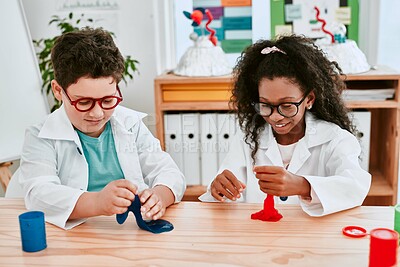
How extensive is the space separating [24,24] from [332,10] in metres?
1.70

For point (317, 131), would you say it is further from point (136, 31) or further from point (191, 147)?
point (136, 31)

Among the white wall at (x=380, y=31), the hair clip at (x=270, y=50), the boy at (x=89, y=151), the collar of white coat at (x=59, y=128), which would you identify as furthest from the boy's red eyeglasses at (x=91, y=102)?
the white wall at (x=380, y=31)

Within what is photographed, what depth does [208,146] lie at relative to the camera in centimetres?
271

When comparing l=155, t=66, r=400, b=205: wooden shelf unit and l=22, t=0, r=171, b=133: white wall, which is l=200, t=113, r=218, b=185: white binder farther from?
l=22, t=0, r=171, b=133: white wall

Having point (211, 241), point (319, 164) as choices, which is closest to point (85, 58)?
point (211, 241)

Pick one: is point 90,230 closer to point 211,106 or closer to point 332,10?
point 211,106

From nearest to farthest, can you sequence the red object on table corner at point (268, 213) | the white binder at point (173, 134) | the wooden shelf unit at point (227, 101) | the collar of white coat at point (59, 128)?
the red object on table corner at point (268, 213)
the collar of white coat at point (59, 128)
the wooden shelf unit at point (227, 101)
the white binder at point (173, 134)

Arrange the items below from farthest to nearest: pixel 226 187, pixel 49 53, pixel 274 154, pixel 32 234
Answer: pixel 49 53 < pixel 274 154 < pixel 226 187 < pixel 32 234

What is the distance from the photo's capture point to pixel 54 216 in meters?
1.29

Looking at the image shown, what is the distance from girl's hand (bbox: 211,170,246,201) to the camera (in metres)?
1.38

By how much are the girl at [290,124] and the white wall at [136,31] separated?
130 centimetres

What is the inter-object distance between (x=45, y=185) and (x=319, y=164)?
2.67 ft

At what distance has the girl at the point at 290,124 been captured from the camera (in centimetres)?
142

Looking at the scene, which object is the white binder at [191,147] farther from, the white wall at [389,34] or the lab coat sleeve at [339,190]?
the lab coat sleeve at [339,190]
